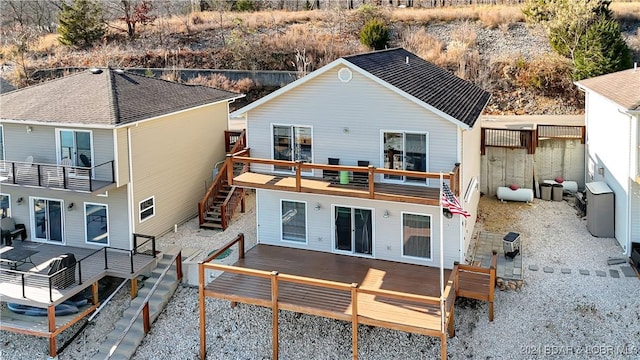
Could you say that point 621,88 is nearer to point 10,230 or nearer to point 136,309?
point 136,309

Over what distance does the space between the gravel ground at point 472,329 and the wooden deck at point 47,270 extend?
96cm

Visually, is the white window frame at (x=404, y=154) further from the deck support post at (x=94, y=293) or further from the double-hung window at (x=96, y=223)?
the double-hung window at (x=96, y=223)

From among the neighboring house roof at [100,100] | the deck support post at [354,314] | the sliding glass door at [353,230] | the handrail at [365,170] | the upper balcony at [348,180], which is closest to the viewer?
the deck support post at [354,314]

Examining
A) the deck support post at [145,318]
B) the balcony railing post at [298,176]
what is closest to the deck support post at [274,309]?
the balcony railing post at [298,176]

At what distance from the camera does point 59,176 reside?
16812 mm

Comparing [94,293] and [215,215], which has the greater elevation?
[215,215]

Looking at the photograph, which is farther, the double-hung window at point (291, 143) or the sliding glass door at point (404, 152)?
the double-hung window at point (291, 143)

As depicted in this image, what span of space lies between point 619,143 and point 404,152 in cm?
674

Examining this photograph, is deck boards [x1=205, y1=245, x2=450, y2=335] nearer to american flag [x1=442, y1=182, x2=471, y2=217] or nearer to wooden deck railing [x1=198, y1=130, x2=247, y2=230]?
american flag [x1=442, y1=182, x2=471, y2=217]

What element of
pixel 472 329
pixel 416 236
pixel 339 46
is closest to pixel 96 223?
pixel 416 236

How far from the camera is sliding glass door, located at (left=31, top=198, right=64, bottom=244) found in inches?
716

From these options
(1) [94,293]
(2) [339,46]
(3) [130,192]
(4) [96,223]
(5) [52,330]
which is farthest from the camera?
(2) [339,46]

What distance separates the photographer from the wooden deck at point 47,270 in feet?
47.5

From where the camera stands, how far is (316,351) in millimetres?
13688
